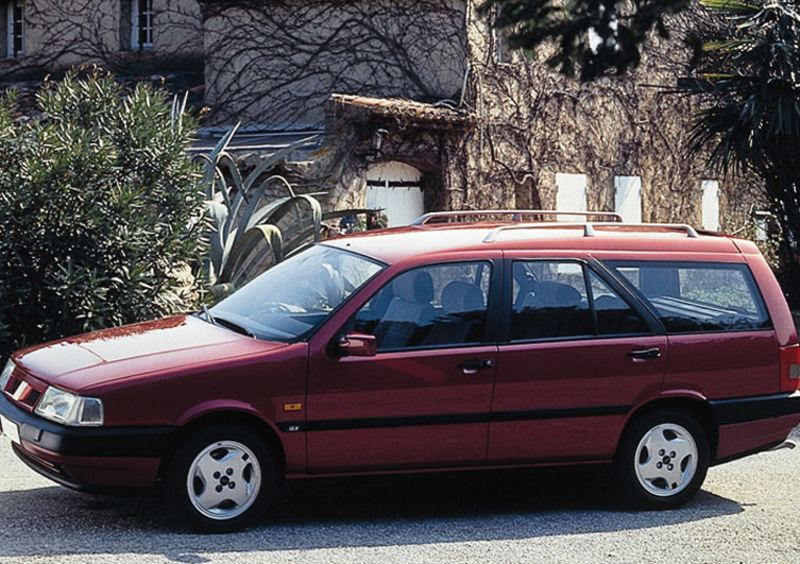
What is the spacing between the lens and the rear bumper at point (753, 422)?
757 cm

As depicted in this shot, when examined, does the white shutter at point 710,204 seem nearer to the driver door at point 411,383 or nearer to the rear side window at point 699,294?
the rear side window at point 699,294

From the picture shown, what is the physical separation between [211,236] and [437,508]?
22.0ft

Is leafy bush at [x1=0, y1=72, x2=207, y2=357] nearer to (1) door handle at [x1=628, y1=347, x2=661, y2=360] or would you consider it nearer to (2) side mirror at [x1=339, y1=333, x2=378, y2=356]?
(2) side mirror at [x1=339, y1=333, x2=378, y2=356]

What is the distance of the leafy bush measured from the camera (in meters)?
11.1

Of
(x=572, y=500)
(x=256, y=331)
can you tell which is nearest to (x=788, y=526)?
(x=572, y=500)

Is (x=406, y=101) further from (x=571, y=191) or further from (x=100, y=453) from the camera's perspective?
(x=100, y=453)

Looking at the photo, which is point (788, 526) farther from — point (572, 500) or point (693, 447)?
point (572, 500)

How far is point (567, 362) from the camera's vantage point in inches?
285

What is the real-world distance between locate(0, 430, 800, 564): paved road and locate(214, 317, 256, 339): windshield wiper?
3.01 feet

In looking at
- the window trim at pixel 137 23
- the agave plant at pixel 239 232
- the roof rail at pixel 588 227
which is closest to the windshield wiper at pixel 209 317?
the roof rail at pixel 588 227

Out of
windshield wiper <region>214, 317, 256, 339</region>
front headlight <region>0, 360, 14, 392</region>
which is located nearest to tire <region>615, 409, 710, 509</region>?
windshield wiper <region>214, 317, 256, 339</region>

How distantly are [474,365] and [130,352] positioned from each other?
187cm

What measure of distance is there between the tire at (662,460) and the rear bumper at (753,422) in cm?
15

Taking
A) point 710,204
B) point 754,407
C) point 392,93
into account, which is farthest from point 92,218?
point 710,204
